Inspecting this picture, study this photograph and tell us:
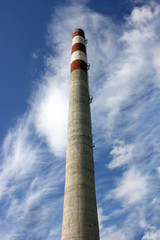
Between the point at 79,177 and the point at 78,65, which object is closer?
the point at 79,177

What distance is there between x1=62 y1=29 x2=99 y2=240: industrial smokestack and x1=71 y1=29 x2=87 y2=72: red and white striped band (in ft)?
1.93

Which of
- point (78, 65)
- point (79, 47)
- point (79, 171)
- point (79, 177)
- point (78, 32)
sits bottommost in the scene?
point (79, 177)

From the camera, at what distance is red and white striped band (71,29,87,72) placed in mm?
26328

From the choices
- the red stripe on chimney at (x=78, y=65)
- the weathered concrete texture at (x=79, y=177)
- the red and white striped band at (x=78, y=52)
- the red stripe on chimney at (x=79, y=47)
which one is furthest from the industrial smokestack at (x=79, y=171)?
the red stripe on chimney at (x=79, y=47)

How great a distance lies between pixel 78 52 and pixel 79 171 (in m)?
16.9

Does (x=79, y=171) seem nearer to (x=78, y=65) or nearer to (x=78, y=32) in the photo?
(x=78, y=65)

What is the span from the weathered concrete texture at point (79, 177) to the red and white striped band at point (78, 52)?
3812 mm

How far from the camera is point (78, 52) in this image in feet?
90.5

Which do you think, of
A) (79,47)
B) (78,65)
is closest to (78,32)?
(79,47)

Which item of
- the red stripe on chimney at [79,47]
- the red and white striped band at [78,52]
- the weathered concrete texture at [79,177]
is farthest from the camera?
the red stripe on chimney at [79,47]

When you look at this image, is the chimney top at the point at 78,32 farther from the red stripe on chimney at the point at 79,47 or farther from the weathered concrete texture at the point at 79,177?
the weathered concrete texture at the point at 79,177

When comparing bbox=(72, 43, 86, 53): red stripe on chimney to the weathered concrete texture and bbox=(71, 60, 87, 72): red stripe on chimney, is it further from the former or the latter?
the weathered concrete texture

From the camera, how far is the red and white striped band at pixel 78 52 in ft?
86.4

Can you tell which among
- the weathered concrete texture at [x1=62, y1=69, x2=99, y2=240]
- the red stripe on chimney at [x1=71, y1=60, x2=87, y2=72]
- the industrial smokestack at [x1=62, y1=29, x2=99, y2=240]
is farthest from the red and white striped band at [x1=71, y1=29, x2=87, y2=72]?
the weathered concrete texture at [x1=62, y1=69, x2=99, y2=240]
